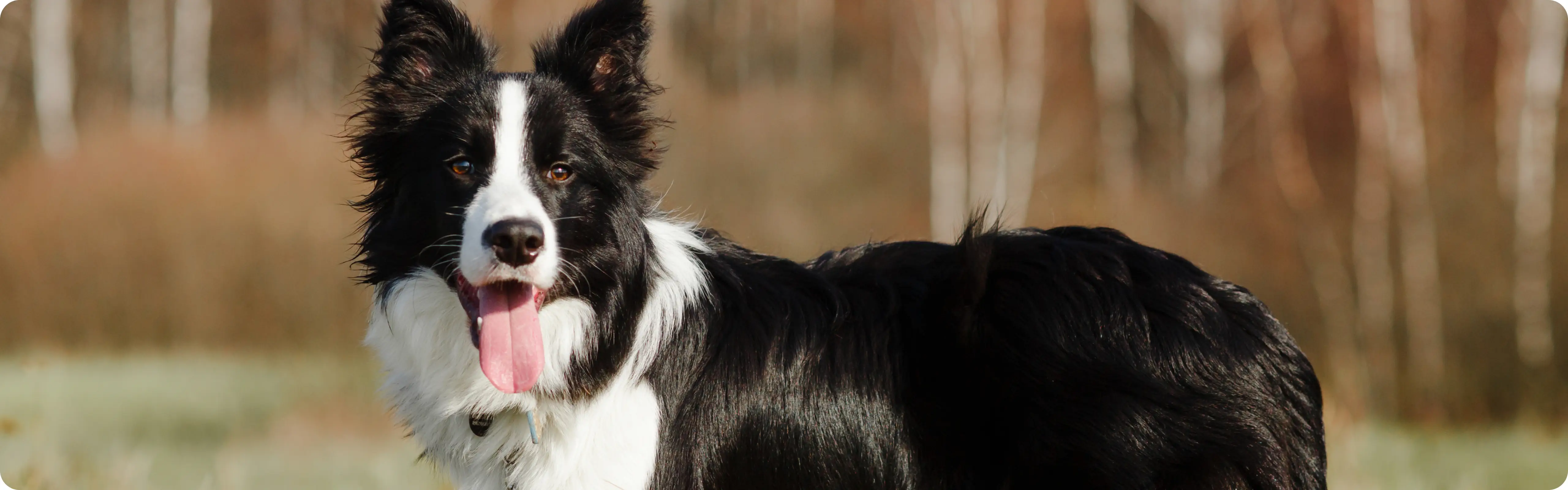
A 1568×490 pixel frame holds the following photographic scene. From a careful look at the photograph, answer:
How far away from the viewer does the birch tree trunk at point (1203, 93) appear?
19.7 metres

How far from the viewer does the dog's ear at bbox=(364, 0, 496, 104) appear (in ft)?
13.1

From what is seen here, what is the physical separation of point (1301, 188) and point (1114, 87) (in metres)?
4.51

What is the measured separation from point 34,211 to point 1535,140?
21.2m

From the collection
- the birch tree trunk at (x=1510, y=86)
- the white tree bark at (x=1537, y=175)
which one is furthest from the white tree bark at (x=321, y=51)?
the white tree bark at (x=1537, y=175)

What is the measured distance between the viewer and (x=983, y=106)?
21406 mm

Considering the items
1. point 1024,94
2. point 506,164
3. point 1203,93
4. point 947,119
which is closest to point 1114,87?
point 1024,94

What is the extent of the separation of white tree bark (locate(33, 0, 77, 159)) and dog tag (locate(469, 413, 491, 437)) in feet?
63.8

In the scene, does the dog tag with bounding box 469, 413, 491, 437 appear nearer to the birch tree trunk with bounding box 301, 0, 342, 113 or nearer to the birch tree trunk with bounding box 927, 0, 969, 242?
the birch tree trunk with bounding box 927, 0, 969, 242

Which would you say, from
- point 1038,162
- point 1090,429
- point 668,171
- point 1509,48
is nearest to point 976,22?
point 1038,162

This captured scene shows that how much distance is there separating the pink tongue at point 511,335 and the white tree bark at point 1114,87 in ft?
61.7

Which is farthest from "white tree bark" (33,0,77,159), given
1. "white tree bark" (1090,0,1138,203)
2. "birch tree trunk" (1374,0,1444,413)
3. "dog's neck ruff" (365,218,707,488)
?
"birch tree trunk" (1374,0,1444,413)

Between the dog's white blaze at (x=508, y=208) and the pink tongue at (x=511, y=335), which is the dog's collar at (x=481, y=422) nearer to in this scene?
the pink tongue at (x=511, y=335)

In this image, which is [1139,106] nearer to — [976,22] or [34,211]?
[976,22]

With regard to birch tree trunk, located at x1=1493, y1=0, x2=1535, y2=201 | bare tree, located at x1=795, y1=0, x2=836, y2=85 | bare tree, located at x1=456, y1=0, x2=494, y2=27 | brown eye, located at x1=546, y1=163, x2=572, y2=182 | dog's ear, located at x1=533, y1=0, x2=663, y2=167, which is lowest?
brown eye, located at x1=546, y1=163, x2=572, y2=182
